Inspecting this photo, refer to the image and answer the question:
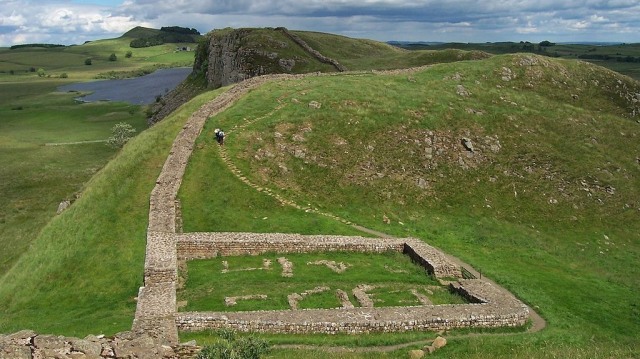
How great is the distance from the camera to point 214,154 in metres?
47.1

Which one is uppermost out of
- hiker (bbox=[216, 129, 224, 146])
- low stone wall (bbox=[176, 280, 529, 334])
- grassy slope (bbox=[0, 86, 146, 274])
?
hiker (bbox=[216, 129, 224, 146])

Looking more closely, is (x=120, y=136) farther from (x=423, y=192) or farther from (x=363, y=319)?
(x=363, y=319)

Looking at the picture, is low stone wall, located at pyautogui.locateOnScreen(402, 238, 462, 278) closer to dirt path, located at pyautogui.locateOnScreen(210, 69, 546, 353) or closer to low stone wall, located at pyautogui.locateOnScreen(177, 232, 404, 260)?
low stone wall, located at pyautogui.locateOnScreen(177, 232, 404, 260)

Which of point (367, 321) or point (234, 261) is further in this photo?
point (234, 261)

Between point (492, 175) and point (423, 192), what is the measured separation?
→ 8044 mm

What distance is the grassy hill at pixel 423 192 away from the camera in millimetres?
28812

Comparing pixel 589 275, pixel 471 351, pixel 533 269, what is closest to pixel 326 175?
pixel 533 269

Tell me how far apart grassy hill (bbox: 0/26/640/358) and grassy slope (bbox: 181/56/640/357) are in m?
0.18

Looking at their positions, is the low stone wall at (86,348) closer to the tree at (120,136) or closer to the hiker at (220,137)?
the hiker at (220,137)

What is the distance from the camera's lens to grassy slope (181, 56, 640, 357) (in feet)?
114

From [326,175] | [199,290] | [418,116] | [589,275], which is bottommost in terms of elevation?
[589,275]

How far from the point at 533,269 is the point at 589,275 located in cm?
435

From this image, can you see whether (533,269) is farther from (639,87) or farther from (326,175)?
(639,87)

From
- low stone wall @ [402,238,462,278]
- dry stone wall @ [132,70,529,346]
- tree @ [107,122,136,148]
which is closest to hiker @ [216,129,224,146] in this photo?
dry stone wall @ [132,70,529,346]
